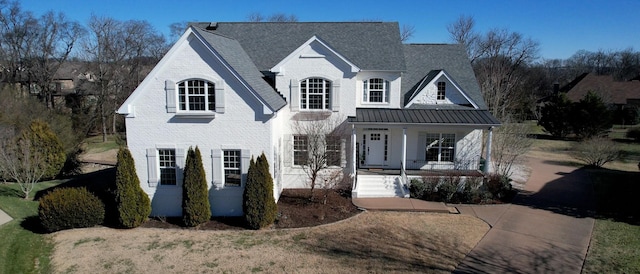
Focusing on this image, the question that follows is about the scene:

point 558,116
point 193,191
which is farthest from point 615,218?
point 558,116

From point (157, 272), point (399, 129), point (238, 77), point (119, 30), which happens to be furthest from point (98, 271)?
point (119, 30)

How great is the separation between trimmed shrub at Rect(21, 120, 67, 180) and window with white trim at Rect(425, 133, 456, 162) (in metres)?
22.7

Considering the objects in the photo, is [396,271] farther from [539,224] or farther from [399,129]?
[399,129]

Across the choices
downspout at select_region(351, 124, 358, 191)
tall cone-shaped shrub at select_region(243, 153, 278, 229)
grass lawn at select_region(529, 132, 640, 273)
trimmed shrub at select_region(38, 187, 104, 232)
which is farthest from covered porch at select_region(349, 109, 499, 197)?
trimmed shrub at select_region(38, 187, 104, 232)

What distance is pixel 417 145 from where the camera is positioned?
2234 centimetres

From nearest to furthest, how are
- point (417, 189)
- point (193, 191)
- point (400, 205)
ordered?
1. point (193, 191)
2. point (400, 205)
3. point (417, 189)

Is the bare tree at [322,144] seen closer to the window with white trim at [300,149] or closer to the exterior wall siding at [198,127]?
the window with white trim at [300,149]

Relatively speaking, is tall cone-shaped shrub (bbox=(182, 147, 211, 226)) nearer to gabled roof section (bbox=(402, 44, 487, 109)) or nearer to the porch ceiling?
the porch ceiling

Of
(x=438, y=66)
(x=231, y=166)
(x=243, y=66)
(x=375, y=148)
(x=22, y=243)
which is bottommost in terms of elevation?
(x=22, y=243)

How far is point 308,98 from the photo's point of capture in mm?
20156

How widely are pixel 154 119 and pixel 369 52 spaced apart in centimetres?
1206

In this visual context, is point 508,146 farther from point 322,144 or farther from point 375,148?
point 322,144

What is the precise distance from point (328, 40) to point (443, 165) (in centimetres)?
995

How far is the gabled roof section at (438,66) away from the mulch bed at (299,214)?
7.89m
